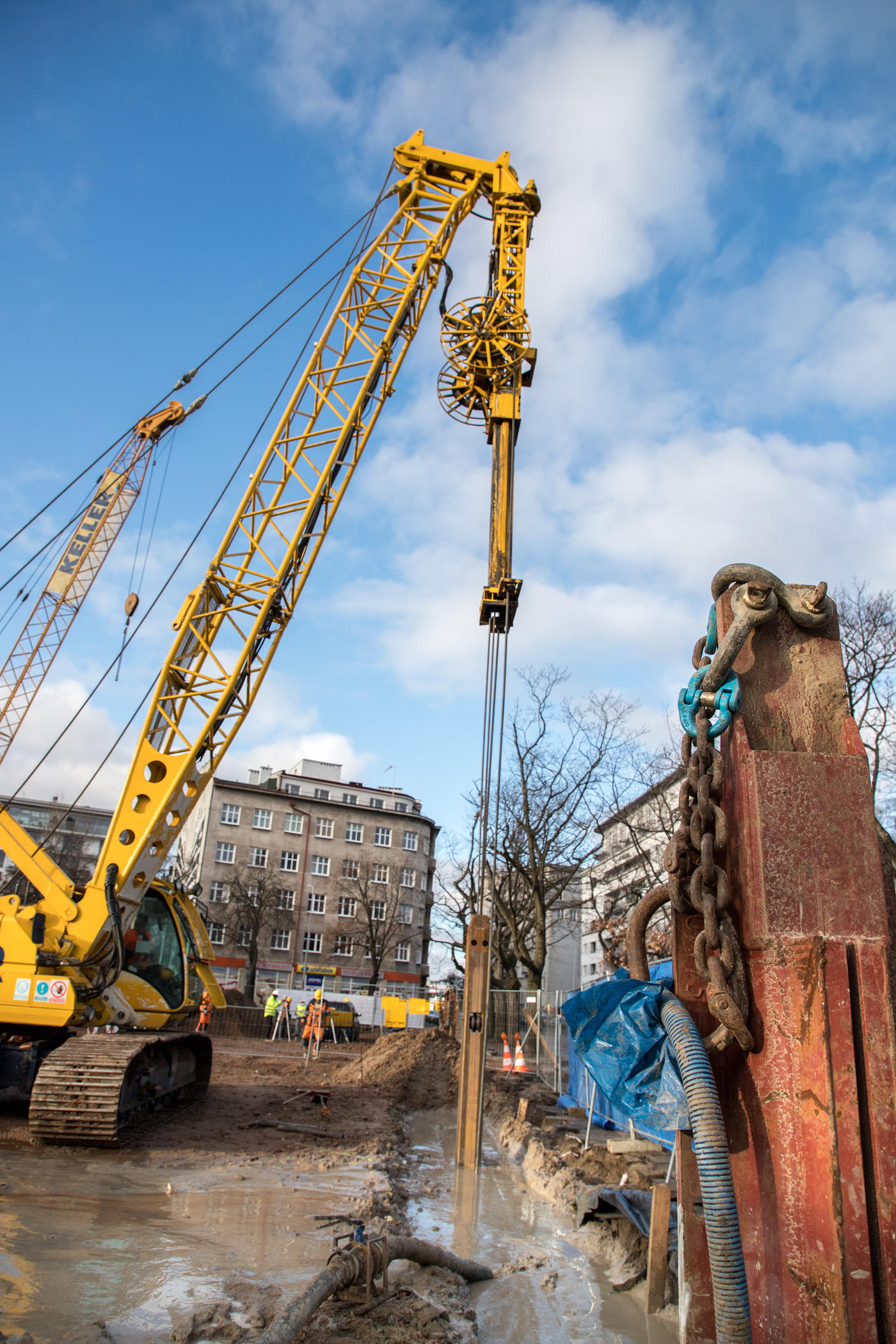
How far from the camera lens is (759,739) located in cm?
297

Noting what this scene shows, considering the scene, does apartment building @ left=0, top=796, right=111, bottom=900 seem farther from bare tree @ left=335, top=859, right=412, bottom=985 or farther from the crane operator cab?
the crane operator cab

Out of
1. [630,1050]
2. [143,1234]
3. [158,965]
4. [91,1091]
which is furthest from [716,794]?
[158,965]

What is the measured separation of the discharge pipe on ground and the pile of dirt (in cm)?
986

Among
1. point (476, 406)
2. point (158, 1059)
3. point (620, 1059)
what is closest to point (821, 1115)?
point (620, 1059)

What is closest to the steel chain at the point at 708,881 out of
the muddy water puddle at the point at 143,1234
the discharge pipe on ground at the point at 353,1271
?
the discharge pipe on ground at the point at 353,1271

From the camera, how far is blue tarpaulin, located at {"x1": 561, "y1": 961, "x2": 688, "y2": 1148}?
303 centimetres

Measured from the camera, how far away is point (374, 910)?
179 feet

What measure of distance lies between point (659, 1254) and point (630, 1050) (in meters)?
3.16

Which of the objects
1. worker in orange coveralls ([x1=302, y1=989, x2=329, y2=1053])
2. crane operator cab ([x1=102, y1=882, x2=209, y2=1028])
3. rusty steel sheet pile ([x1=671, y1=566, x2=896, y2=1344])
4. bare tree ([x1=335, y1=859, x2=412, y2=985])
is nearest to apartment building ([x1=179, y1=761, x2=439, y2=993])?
bare tree ([x1=335, y1=859, x2=412, y2=985])

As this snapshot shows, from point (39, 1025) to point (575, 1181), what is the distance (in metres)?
5.81

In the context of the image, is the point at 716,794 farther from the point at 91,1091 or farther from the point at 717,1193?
the point at 91,1091

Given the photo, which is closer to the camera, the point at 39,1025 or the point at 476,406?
the point at 39,1025

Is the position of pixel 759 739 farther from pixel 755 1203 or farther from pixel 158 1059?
pixel 158 1059

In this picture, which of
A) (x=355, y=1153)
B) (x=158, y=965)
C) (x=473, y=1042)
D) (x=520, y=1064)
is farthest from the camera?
(x=520, y=1064)
